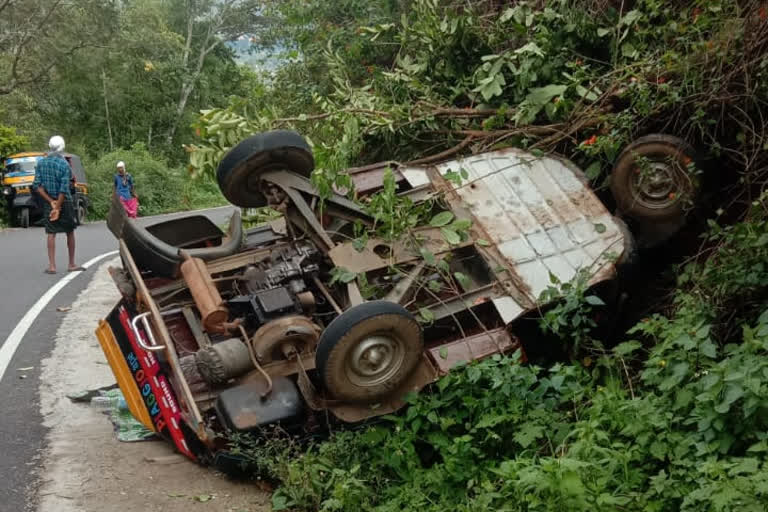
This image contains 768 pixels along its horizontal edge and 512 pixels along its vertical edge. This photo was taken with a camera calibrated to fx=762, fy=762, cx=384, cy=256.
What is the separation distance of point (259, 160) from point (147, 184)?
69.4ft

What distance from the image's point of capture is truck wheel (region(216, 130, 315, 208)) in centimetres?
543

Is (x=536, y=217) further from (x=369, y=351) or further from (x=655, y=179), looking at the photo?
(x=369, y=351)

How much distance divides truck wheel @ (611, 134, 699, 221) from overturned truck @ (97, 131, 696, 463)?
347 millimetres

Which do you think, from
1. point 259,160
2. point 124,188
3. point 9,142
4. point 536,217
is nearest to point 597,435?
point 536,217

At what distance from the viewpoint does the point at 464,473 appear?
13.5ft

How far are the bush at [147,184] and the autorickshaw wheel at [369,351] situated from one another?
782 inches

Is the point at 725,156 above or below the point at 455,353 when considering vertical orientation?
above

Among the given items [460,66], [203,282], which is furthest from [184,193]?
[203,282]

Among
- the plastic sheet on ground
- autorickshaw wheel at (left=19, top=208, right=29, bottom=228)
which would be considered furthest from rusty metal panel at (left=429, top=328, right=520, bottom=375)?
autorickshaw wheel at (left=19, top=208, right=29, bottom=228)

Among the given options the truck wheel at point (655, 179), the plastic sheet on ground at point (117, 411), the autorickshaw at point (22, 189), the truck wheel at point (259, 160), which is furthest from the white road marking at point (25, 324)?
the autorickshaw at point (22, 189)

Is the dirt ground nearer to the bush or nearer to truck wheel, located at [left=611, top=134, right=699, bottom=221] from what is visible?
truck wheel, located at [left=611, top=134, right=699, bottom=221]

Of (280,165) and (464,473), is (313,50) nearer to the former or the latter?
(280,165)

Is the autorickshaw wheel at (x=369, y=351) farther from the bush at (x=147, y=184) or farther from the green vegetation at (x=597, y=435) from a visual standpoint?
the bush at (x=147, y=184)

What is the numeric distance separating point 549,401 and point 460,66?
13.6ft
